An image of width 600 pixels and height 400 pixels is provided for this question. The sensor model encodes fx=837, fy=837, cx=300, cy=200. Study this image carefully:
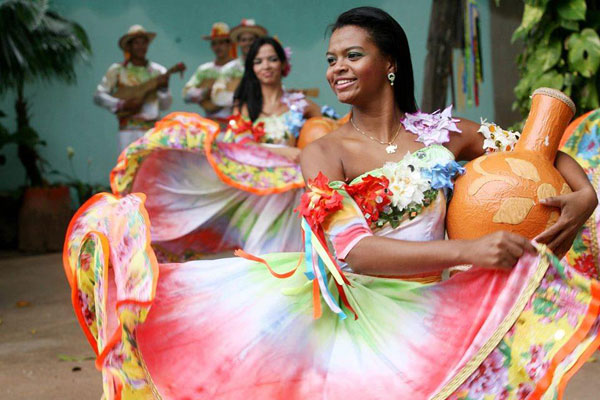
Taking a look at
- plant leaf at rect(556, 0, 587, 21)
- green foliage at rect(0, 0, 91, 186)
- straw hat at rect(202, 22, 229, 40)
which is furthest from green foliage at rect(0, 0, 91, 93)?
plant leaf at rect(556, 0, 587, 21)

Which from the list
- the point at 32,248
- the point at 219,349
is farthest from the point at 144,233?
the point at 32,248

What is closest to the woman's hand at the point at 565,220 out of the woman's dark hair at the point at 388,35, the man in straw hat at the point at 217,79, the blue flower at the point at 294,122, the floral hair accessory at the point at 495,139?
the floral hair accessory at the point at 495,139

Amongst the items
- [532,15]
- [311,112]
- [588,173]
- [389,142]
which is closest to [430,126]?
[389,142]

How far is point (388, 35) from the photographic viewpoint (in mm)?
2678

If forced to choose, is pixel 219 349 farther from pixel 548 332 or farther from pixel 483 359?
pixel 548 332

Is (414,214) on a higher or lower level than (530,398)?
higher

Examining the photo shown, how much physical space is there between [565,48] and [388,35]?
10.4 ft

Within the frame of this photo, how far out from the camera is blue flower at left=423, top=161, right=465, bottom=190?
2.52 metres

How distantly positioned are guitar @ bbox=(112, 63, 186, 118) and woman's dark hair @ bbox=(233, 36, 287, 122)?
12.5ft

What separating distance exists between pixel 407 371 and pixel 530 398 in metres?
0.32

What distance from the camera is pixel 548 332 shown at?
212cm

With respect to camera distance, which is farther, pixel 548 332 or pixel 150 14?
pixel 150 14

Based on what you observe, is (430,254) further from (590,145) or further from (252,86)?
(252,86)

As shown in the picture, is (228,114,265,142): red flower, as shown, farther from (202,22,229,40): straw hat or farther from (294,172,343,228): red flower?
(202,22,229,40): straw hat
